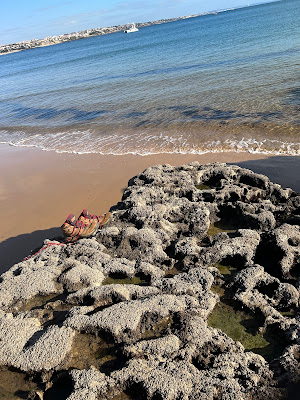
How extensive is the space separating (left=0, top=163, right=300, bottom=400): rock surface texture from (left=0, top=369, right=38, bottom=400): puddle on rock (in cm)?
5

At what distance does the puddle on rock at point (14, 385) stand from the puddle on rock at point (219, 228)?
296cm

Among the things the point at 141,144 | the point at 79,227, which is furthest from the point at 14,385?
the point at 141,144

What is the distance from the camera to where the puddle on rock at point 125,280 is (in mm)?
3869

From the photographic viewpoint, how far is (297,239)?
414 cm

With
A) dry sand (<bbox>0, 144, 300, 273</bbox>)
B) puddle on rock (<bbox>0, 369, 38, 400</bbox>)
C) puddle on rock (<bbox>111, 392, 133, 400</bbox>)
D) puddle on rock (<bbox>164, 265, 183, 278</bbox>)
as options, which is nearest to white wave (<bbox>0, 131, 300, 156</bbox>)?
dry sand (<bbox>0, 144, 300, 273</bbox>)

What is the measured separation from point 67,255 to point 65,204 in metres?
3.82

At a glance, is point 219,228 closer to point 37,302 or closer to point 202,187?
point 202,187

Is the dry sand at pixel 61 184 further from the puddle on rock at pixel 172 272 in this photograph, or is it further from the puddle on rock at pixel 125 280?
the puddle on rock at pixel 172 272

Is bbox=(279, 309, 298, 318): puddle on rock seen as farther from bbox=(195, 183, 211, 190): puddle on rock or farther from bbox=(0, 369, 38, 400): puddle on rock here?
bbox=(195, 183, 211, 190): puddle on rock

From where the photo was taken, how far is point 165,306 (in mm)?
3254

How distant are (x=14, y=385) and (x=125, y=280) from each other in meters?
1.58

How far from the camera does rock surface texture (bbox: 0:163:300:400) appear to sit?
263cm

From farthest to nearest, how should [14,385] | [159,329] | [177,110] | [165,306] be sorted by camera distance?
[177,110], [165,306], [159,329], [14,385]

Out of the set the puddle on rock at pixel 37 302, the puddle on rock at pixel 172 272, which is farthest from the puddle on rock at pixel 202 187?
the puddle on rock at pixel 37 302
